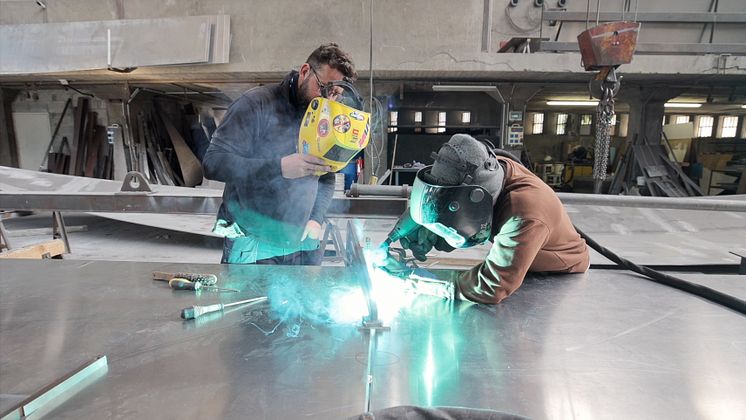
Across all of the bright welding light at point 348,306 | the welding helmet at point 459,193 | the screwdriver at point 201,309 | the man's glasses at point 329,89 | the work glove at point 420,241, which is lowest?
the bright welding light at point 348,306

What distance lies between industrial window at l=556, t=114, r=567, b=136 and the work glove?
445 inches

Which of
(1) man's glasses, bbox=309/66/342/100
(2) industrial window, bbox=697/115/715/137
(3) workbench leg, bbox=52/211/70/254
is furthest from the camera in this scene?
(2) industrial window, bbox=697/115/715/137

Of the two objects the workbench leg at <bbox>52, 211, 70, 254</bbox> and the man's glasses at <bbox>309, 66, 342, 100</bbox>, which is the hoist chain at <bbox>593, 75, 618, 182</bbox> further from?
the workbench leg at <bbox>52, 211, 70, 254</bbox>

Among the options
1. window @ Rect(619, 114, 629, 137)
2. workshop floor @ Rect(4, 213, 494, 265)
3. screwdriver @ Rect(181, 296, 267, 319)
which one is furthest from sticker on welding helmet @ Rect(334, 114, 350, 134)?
window @ Rect(619, 114, 629, 137)

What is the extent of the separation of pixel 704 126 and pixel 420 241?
13592 millimetres

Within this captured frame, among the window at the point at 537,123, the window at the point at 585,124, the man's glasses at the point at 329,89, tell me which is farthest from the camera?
the window at the point at 537,123

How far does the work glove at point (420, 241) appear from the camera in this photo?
1.46 m

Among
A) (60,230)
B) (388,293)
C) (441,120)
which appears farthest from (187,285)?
(441,120)

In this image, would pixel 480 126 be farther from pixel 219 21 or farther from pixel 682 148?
pixel 682 148

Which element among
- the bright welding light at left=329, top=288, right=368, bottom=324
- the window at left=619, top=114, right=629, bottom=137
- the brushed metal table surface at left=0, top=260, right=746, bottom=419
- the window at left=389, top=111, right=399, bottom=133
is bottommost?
the brushed metal table surface at left=0, top=260, right=746, bottom=419

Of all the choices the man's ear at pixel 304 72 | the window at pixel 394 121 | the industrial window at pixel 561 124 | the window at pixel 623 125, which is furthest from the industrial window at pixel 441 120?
the window at pixel 623 125

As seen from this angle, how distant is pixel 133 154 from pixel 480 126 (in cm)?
522

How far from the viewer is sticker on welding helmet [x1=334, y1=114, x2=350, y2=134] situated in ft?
4.15

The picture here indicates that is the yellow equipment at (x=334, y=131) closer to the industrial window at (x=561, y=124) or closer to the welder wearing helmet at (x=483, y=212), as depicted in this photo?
the welder wearing helmet at (x=483, y=212)
